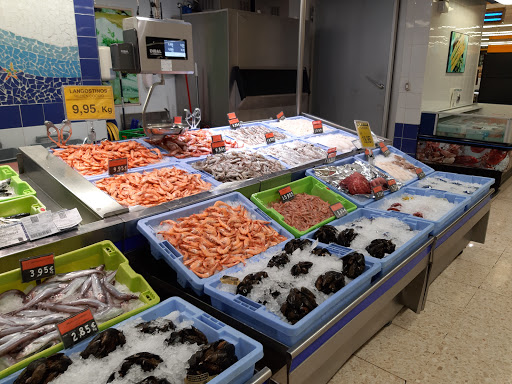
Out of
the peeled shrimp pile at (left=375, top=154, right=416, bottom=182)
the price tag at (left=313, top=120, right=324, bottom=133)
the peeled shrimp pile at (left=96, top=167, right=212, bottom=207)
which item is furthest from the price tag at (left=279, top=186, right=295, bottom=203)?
the price tag at (left=313, top=120, right=324, bottom=133)

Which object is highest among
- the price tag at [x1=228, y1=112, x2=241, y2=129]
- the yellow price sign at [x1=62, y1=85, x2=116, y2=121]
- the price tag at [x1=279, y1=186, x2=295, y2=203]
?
the yellow price sign at [x1=62, y1=85, x2=116, y2=121]

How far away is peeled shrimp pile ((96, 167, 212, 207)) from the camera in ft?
8.42

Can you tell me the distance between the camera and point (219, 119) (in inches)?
260

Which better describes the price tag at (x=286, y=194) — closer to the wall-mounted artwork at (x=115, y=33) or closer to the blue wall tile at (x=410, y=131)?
the wall-mounted artwork at (x=115, y=33)

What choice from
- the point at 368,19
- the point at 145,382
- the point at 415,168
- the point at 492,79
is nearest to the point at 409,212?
the point at 415,168

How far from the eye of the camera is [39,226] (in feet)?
6.45

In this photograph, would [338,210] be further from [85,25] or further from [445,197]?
[85,25]

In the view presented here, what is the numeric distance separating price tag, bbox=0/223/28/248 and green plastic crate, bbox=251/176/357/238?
1469 mm

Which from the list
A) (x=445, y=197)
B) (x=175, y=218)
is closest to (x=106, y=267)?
(x=175, y=218)

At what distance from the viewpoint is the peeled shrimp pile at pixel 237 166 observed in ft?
10.2

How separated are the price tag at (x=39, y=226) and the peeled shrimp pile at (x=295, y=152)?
2.17m

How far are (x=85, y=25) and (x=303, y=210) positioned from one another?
152 inches

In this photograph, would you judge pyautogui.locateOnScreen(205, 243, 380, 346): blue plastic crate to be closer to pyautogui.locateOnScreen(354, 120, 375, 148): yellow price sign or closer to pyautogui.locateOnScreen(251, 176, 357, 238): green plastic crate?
pyautogui.locateOnScreen(251, 176, 357, 238): green plastic crate

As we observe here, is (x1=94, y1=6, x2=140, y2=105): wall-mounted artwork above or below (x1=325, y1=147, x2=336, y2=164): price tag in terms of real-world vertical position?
above
